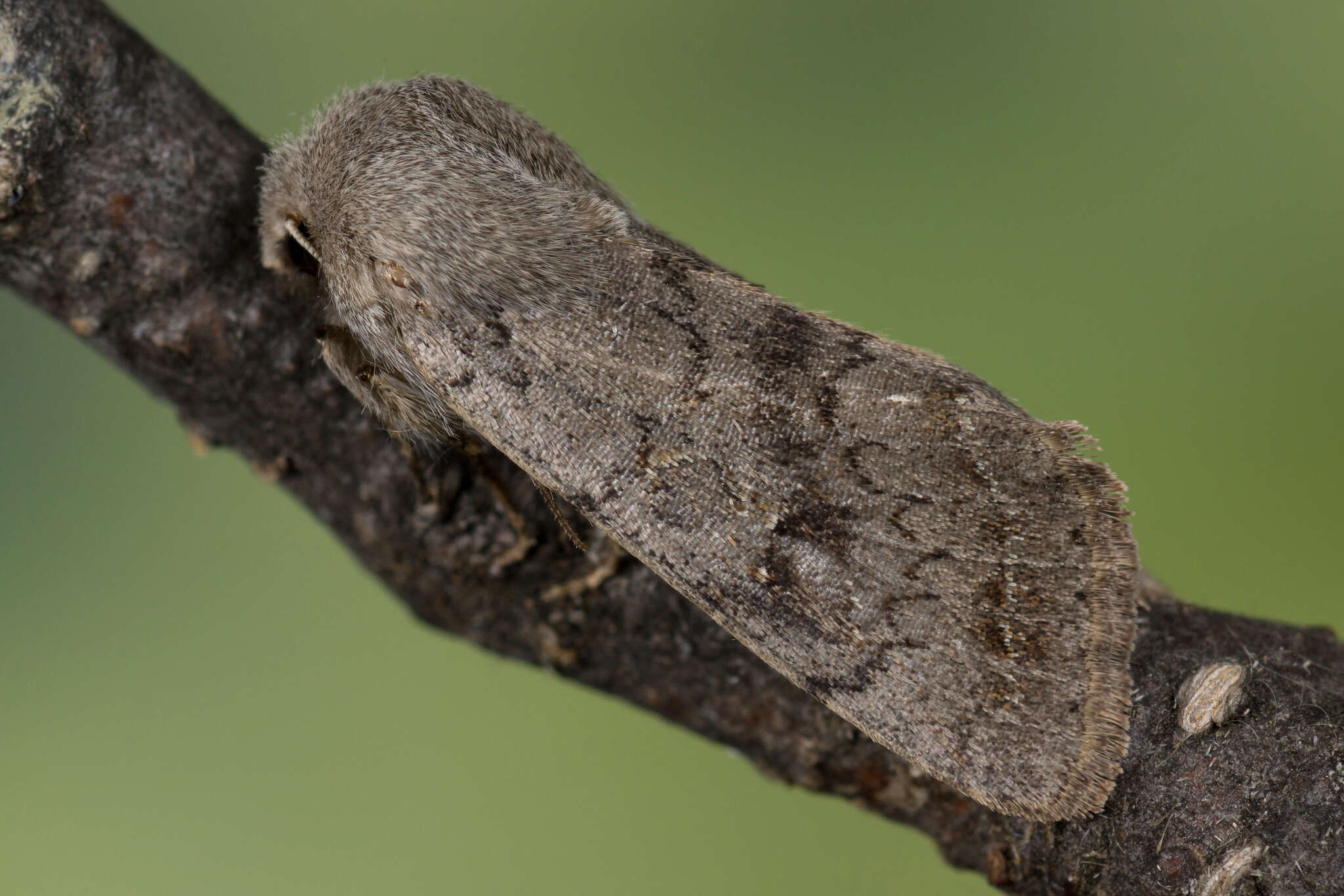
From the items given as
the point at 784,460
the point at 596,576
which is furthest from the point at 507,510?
Result: the point at 784,460

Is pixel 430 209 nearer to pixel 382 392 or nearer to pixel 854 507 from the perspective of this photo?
pixel 382 392

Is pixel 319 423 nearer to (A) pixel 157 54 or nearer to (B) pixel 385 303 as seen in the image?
(B) pixel 385 303

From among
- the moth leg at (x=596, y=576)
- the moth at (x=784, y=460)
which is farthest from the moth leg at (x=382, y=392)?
the moth leg at (x=596, y=576)

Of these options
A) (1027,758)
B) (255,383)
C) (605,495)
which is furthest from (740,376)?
(255,383)

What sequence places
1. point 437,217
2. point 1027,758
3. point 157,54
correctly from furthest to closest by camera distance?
1. point 157,54
2. point 437,217
3. point 1027,758

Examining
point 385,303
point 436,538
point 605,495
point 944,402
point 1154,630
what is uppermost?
point 944,402

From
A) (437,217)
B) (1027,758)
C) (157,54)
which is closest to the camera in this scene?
(1027,758)

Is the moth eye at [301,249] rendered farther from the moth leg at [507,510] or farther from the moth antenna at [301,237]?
the moth leg at [507,510]

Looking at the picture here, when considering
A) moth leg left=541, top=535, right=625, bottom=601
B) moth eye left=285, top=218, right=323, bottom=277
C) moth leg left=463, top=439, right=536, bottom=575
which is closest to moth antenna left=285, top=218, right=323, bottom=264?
moth eye left=285, top=218, right=323, bottom=277
